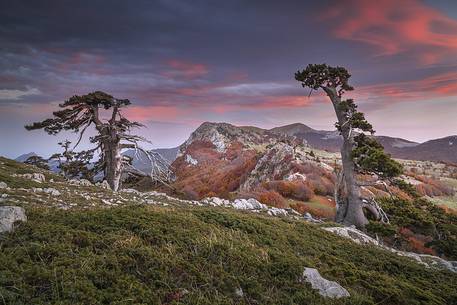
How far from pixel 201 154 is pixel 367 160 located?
204 ft

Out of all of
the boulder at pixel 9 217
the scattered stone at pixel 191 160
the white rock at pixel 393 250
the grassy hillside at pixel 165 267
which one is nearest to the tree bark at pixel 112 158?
the grassy hillside at pixel 165 267

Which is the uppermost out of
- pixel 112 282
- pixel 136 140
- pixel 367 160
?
pixel 136 140

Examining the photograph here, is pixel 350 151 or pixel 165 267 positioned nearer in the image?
pixel 165 267

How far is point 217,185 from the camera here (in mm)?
48688

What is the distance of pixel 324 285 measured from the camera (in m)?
6.50

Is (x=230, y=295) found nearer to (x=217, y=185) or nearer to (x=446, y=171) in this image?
(x=217, y=185)

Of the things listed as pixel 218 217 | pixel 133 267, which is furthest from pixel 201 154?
pixel 133 267

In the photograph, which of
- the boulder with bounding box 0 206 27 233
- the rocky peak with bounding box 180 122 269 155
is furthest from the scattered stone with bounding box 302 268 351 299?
the rocky peak with bounding box 180 122 269 155

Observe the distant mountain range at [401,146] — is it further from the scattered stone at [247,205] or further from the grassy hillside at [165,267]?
the grassy hillside at [165,267]

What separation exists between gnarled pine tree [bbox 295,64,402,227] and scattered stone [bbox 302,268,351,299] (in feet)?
41.5

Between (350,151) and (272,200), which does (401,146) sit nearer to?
(272,200)

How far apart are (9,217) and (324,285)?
24.3 ft

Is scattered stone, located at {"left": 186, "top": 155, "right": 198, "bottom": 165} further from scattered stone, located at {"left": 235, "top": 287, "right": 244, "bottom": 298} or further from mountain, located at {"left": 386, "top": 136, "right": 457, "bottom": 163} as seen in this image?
mountain, located at {"left": 386, "top": 136, "right": 457, "bottom": 163}

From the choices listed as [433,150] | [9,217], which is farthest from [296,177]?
[433,150]
